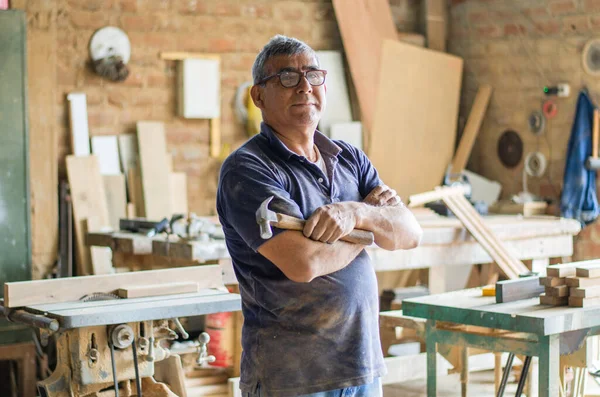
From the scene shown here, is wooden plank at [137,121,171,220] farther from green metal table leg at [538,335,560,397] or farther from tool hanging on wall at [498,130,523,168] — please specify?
green metal table leg at [538,335,560,397]

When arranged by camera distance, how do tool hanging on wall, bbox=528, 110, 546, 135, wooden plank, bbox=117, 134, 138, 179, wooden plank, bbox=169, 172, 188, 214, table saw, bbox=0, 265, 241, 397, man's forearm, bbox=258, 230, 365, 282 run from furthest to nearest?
1. tool hanging on wall, bbox=528, 110, 546, 135
2. wooden plank, bbox=169, 172, 188, 214
3. wooden plank, bbox=117, 134, 138, 179
4. table saw, bbox=0, 265, 241, 397
5. man's forearm, bbox=258, 230, 365, 282

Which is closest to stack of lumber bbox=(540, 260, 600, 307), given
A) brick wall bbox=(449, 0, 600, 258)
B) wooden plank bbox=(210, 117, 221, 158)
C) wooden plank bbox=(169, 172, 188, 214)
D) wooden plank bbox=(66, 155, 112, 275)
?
brick wall bbox=(449, 0, 600, 258)

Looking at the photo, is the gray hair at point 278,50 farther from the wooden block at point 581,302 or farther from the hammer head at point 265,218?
the wooden block at point 581,302

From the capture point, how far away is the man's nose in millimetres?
2834

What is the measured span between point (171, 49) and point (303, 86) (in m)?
4.40

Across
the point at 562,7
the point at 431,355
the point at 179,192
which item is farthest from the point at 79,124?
the point at 562,7

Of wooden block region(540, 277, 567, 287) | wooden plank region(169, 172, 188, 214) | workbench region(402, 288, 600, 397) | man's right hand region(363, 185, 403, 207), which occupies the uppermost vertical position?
man's right hand region(363, 185, 403, 207)

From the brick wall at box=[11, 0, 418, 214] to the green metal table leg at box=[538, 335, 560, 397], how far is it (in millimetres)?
4024

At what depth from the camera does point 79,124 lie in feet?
21.6

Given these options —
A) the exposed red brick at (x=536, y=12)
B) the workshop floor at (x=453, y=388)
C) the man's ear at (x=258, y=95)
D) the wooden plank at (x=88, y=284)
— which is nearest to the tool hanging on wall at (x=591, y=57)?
the exposed red brick at (x=536, y=12)

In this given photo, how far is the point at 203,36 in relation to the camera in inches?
284

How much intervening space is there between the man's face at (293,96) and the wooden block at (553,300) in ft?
4.60

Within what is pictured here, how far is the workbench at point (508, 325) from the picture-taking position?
138 inches

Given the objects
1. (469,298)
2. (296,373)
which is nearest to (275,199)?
(296,373)
